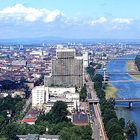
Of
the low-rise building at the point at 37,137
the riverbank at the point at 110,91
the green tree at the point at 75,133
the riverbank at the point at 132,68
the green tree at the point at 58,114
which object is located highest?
the green tree at the point at 75,133

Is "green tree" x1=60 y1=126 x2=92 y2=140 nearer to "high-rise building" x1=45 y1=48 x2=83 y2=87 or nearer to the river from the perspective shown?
the river

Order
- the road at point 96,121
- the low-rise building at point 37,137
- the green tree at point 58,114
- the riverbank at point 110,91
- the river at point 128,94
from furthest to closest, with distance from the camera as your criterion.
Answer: the riverbank at point 110,91 → the river at point 128,94 → the green tree at point 58,114 → the road at point 96,121 → the low-rise building at point 37,137

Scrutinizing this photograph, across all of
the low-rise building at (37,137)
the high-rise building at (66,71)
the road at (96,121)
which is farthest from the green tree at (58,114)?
the high-rise building at (66,71)

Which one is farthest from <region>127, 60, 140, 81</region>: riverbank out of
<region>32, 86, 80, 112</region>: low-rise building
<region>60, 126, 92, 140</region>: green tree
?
<region>60, 126, 92, 140</region>: green tree

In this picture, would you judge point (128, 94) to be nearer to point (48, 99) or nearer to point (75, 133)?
point (48, 99)

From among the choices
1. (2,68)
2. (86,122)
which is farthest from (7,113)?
(2,68)

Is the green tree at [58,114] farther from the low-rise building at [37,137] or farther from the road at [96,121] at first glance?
the low-rise building at [37,137]
